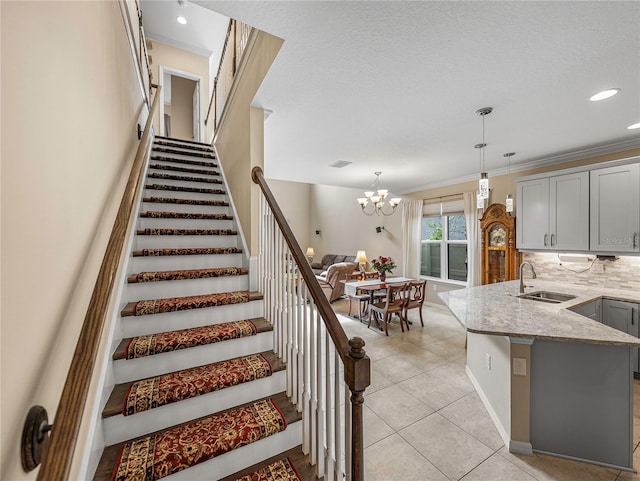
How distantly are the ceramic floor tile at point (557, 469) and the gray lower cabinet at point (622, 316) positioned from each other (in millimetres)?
1787

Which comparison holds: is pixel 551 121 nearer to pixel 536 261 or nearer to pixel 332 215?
pixel 536 261

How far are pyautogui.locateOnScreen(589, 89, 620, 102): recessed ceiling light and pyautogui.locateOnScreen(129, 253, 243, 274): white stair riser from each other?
11.1ft

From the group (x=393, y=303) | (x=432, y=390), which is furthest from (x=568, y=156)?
(x=432, y=390)

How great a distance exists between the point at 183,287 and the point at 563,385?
2.92 meters

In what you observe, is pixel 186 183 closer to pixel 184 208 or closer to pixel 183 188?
pixel 183 188

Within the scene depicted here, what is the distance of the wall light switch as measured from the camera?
198 cm

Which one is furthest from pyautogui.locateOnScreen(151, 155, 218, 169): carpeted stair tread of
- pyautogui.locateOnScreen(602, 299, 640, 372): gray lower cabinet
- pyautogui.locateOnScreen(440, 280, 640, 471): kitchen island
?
pyautogui.locateOnScreen(602, 299, 640, 372): gray lower cabinet

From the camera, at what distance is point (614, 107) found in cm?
249

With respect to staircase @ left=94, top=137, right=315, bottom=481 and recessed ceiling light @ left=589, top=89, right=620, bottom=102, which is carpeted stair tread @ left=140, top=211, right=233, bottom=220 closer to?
staircase @ left=94, top=137, right=315, bottom=481

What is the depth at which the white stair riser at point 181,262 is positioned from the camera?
7.45ft

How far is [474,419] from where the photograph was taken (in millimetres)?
2287

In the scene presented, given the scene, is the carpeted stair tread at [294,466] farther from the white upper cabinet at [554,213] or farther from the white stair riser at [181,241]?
the white upper cabinet at [554,213]

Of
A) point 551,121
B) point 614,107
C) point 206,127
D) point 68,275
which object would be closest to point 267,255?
point 68,275

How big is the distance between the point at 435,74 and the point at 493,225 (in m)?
3.60
